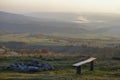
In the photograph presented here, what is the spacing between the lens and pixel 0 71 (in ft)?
77.4

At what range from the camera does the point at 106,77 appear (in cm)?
2175

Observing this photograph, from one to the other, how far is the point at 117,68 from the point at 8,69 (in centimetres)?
714

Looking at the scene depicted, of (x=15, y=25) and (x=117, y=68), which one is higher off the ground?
(x=15, y=25)

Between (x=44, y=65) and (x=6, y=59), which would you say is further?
(x=6, y=59)

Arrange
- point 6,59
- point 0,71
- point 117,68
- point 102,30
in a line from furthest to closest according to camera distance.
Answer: point 102,30, point 6,59, point 117,68, point 0,71

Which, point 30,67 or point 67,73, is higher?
point 30,67

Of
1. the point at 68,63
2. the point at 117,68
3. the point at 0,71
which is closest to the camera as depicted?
the point at 0,71

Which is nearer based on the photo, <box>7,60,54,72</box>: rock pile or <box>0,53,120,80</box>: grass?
<box>0,53,120,80</box>: grass

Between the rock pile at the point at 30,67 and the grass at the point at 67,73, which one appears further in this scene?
the rock pile at the point at 30,67

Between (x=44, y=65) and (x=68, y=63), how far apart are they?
116 inches

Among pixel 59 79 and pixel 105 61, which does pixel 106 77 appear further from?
pixel 105 61

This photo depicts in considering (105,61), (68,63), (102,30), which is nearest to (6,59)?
(68,63)

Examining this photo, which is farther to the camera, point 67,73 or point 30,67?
point 30,67

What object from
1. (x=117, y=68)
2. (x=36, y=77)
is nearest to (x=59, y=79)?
(x=36, y=77)
